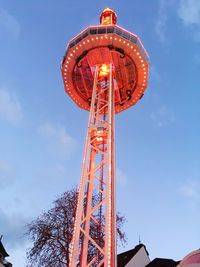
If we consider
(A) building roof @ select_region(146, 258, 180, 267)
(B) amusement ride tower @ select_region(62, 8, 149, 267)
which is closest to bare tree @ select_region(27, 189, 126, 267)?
(B) amusement ride tower @ select_region(62, 8, 149, 267)

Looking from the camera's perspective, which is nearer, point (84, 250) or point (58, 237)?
point (84, 250)

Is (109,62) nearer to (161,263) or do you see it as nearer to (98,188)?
(98,188)

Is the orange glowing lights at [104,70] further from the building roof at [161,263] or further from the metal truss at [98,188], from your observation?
the building roof at [161,263]

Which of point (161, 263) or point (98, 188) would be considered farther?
point (161, 263)

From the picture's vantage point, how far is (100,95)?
20.8 m

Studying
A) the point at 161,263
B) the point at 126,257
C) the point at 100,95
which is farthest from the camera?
the point at 126,257

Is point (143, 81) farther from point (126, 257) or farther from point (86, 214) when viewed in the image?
point (126, 257)

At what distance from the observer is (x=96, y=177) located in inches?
631

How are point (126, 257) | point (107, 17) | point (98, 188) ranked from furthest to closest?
1. point (126, 257)
2. point (107, 17)
3. point (98, 188)

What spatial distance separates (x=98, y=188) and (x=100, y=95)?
726cm

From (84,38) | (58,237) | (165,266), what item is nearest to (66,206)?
(58,237)

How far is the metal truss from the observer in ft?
43.4

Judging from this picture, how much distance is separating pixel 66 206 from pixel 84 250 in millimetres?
8664

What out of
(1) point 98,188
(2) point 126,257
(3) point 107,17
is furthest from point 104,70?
(2) point 126,257
